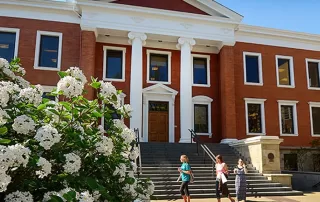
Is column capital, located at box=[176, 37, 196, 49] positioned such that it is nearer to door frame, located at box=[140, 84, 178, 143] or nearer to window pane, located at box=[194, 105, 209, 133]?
door frame, located at box=[140, 84, 178, 143]

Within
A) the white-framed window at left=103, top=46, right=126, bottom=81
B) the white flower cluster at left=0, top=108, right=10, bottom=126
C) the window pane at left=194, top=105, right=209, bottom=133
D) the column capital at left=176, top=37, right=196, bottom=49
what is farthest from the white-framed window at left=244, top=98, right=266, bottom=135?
the white flower cluster at left=0, top=108, right=10, bottom=126

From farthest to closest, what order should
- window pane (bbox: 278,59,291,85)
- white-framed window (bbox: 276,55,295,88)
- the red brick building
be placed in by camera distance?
window pane (bbox: 278,59,291,85), white-framed window (bbox: 276,55,295,88), the red brick building

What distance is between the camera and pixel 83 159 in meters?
3.37

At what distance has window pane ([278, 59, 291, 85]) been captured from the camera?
76.7 feet

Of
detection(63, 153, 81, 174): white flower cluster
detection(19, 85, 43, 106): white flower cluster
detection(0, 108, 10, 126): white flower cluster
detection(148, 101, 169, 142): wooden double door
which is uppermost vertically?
detection(148, 101, 169, 142): wooden double door

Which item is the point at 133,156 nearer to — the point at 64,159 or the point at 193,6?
the point at 64,159

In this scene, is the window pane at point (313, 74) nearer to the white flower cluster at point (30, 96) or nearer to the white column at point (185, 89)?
the white column at point (185, 89)

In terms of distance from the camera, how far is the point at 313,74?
24234mm

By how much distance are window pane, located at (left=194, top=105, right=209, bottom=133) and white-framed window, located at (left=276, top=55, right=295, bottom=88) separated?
611cm

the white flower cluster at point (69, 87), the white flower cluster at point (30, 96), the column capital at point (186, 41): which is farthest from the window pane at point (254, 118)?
the white flower cluster at point (30, 96)

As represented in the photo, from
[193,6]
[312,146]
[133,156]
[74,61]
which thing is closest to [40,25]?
[74,61]

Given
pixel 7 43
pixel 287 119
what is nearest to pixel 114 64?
pixel 7 43

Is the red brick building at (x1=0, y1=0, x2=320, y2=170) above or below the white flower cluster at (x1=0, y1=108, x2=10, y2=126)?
above

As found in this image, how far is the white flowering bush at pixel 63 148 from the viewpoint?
2715mm
